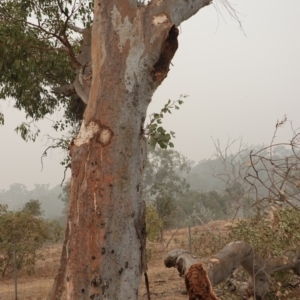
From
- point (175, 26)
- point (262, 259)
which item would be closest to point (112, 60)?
point (175, 26)

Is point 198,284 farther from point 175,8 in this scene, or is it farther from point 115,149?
point 175,8

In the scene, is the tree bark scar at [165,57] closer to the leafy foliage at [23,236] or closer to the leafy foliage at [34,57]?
the leafy foliage at [34,57]

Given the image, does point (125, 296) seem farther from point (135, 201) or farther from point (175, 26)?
point (175, 26)

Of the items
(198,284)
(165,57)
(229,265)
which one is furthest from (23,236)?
(165,57)

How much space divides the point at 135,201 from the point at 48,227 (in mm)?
14109

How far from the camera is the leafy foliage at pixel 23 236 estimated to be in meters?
14.2

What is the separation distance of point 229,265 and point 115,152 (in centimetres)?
243

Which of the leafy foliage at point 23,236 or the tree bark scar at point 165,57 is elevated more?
the tree bark scar at point 165,57

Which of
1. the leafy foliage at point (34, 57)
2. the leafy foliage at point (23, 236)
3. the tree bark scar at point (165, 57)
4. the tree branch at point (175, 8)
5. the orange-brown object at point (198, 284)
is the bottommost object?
the orange-brown object at point (198, 284)

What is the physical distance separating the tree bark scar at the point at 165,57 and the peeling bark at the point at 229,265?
168cm

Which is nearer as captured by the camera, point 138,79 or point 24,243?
point 138,79

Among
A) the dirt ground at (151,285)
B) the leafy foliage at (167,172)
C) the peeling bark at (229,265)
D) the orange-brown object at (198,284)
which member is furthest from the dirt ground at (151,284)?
the leafy foliage at (167,172)

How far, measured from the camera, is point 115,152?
9.62 ft

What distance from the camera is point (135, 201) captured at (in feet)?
9.64
